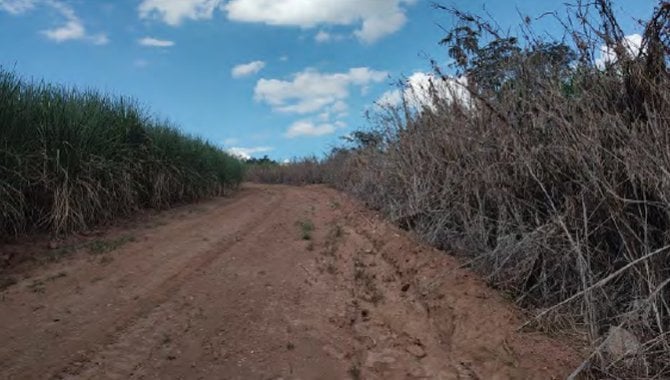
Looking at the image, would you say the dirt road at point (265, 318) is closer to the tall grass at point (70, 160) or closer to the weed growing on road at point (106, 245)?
the weed growing on road at point (106, 245)

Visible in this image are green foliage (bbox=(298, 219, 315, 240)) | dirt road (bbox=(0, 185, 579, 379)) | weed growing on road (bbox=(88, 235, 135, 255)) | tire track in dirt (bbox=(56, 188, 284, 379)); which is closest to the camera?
tire track in dirt (bbox=(56, 188, 284, 379))

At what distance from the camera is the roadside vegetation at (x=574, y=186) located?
12.7ft

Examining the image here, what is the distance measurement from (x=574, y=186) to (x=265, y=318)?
2954mm

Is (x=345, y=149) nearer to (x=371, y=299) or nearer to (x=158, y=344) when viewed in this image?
(x=371, y=299)

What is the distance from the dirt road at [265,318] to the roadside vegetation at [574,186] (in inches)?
15.5

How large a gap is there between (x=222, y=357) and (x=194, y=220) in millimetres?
6500

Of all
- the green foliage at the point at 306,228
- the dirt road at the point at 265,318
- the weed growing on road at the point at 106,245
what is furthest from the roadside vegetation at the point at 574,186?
the weed growing on road at the point at 106,245

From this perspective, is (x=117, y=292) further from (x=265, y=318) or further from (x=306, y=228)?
(x=306, y=228)

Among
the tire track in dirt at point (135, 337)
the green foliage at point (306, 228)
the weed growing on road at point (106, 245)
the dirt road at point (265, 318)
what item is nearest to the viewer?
the tire track in dirt at point (135, 337)

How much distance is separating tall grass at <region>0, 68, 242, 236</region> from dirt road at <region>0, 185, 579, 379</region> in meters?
1.01

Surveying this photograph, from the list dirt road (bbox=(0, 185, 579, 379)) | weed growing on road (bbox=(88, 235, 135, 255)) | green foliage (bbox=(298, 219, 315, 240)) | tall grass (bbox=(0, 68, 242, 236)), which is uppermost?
tall grass (bbox=(0, 68, 242, 236))

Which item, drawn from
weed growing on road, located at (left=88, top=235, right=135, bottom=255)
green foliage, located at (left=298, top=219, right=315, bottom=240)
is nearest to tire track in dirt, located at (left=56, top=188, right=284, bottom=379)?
weed growing on road, located at (left=88, top=235, right=135, bottom=255)

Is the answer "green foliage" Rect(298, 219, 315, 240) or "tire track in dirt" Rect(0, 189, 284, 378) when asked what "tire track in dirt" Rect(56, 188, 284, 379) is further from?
"green foliage" Rect(298, 219, 315, 240)

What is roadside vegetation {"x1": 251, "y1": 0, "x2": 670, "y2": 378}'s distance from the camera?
153 inches
